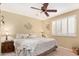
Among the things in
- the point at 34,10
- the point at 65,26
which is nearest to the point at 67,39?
the point at 65,26

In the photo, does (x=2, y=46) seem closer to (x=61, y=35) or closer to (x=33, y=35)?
(x=33, y=35)

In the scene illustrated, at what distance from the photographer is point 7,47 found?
171 cm

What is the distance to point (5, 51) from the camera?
1732mm

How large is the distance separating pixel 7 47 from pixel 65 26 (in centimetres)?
91

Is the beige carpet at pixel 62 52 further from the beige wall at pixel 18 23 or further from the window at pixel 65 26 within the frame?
the beige wall at pixel 18 23

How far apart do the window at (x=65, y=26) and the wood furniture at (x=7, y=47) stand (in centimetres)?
65

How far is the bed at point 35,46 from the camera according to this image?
5.66 ft

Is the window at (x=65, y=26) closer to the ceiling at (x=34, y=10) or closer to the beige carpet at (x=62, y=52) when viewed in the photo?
the ceiling at (x=34, y=10)

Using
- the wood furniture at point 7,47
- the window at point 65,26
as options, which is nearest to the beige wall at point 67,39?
the window at point 65,26

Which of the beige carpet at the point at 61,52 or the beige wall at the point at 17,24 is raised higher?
the beige wall at the point at 17,24

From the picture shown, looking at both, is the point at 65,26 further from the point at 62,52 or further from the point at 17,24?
the point at 17,24

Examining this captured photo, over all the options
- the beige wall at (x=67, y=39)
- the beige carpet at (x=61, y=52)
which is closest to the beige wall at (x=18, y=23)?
the beige wall at (x=67, y=39)

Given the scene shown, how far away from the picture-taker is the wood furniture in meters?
1.71

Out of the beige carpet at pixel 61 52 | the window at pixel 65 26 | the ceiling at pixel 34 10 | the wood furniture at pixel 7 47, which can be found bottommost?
the beige carpet at pixel 61 52
